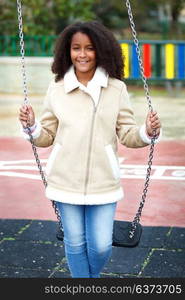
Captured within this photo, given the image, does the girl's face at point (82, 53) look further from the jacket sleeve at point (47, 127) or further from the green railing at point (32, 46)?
the green railing at point (32, 46)

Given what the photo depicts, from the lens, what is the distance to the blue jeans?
4020 mm

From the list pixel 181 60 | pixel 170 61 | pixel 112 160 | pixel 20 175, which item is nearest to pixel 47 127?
pixel 112 160

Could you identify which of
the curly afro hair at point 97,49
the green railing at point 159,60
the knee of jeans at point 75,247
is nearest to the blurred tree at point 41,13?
the green railing at point 159,60

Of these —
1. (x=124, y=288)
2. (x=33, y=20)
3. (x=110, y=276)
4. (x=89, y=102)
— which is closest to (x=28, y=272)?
(x=110, y=276)

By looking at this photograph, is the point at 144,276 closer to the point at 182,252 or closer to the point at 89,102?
the point at 182,252

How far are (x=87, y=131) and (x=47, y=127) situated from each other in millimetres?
309

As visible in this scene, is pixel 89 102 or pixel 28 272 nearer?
pixel 89 102

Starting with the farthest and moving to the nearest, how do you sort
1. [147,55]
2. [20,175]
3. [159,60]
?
[159,60] < [147,55] < [20,175]

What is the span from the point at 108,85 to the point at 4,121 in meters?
7.74

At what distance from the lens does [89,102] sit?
4.02 m

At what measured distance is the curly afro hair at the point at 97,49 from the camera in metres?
4.01

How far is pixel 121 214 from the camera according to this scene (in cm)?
663

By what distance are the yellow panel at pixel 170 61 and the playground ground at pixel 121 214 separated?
2.61 metres

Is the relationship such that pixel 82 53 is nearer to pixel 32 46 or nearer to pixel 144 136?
pixel 144 136
